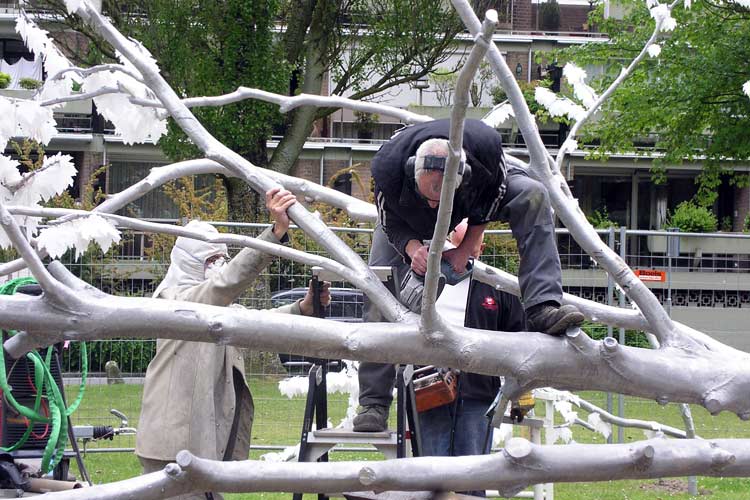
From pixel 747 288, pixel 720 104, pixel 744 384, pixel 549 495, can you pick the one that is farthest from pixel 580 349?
pixel 720 104

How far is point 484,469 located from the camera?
267 centimetres

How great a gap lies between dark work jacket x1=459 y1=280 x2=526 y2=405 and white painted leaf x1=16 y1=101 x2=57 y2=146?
2436mm

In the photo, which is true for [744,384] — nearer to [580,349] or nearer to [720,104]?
[580,349]

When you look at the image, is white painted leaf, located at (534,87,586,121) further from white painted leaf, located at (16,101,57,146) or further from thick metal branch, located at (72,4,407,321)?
white painted leaf, located at (16,101,57,146)

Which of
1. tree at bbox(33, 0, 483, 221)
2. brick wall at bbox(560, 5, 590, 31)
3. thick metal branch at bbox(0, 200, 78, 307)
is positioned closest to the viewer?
thick metal branch at bbox(0, 200, 78, 307)

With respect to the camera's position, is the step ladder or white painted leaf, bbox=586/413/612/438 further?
white painted leaf, bbox=586/413/612/438

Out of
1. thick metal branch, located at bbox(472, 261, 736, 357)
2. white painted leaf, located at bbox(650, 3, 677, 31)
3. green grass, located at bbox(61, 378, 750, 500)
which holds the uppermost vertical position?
white painted leaf, located at bbox(650, 3, 677, 31)

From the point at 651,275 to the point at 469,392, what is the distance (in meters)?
5.33

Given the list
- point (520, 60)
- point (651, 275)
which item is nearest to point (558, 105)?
point (651, 275)

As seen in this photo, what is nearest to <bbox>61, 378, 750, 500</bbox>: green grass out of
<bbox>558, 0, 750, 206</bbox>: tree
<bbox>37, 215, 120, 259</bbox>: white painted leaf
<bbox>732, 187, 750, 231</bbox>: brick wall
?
<bbox>37, 215, 120, 259</bbox>: white painted leaf

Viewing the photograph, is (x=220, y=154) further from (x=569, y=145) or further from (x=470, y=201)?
(x=569, y=145)

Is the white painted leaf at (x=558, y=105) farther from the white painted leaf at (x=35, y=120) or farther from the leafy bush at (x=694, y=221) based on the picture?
the leafy bush at (x=694, y=221)

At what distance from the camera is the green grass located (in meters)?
8.92

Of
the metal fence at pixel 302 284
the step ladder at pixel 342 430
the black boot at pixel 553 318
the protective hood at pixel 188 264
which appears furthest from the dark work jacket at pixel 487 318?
the metal fence at pixel 302 284
